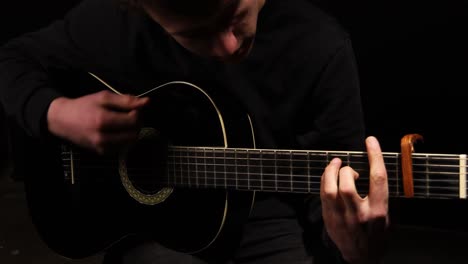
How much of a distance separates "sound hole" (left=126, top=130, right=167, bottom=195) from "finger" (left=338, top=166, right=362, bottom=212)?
41 cm

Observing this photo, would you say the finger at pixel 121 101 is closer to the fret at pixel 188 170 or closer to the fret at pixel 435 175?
the fret at pixel 188 170

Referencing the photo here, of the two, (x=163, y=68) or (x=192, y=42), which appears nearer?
(x=192, y=42)

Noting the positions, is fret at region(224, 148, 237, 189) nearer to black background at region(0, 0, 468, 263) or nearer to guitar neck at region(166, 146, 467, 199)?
guitar neck at region(166, 146, 467, 199)

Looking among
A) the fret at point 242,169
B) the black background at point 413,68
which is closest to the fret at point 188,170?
the fret at point 242,169

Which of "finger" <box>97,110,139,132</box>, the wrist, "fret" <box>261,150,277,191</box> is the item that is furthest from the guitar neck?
the wrist

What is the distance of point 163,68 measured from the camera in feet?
3.80

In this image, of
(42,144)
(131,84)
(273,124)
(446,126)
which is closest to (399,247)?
(446,126)

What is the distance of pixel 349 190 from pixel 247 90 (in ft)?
1.16

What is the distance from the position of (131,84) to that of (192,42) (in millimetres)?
295

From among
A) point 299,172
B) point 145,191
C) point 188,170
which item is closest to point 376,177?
point 299,172

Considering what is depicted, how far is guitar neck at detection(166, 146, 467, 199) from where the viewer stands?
85 cm

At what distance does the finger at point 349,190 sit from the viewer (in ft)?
2.81

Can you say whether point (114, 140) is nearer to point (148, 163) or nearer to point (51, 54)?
point (148, 163)

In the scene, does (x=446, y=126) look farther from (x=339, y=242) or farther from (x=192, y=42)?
(x=192, y=42)
